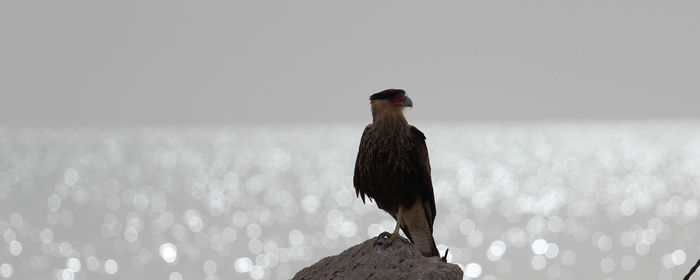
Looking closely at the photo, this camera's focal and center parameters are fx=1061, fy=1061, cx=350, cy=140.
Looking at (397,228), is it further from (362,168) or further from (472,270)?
(472,270)

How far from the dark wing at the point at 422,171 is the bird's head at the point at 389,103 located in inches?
14.3

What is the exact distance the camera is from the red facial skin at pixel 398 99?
394 inches

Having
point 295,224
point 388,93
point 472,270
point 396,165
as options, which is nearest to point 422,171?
point 396,165

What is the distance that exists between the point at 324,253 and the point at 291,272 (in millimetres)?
9996

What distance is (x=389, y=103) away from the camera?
1010 centimetres

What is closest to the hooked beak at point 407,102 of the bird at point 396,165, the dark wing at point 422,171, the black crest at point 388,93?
Result: the bird at point 396,165

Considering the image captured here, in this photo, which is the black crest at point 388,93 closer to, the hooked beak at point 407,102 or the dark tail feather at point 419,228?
the hooked beak at point 407,102

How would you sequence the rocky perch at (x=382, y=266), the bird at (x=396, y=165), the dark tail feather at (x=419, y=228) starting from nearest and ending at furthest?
1. the rocky perch at (x=382, y=266)
2. the bird at (x=396, y=165)
3. the dark tail feather at (x=419, y=228)

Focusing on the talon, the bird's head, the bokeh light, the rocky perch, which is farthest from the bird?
the bokeh light

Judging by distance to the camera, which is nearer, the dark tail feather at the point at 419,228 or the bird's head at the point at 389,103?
the bird's head at the point at 389,103

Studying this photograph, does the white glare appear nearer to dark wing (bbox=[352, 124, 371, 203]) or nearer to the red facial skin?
dark wing (bbox=[352, 124, 371, 203])

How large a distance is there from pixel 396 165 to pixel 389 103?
2.00ft

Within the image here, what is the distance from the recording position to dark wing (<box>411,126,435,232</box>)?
33.9 feet

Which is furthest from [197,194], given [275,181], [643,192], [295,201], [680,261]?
[680,261]
